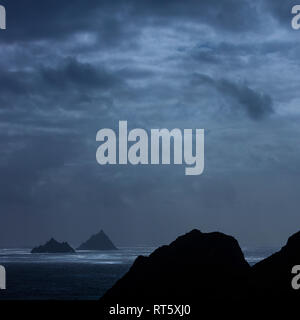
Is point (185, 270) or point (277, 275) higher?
point (277, 275)

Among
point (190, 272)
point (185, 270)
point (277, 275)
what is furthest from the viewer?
point (190, 272)

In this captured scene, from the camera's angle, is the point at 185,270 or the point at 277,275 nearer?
the point at 277,275

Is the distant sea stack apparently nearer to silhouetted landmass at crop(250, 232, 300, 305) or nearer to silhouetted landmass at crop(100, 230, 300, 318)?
silhouetted landmass at crop(100, 230, 300, 318)

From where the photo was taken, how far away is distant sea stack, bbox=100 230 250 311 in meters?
48.0

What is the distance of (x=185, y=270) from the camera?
50406 millimetres

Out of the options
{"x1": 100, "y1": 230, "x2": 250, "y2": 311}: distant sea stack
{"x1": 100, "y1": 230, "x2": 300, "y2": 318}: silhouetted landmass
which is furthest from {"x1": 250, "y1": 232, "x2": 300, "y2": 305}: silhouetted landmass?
{"x1": 100, "y1": 230, "x2": 250, "y2": 311}: distant sea stack

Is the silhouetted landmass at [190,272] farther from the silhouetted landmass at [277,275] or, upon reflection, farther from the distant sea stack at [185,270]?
the silhouetted landmass at [277,275]

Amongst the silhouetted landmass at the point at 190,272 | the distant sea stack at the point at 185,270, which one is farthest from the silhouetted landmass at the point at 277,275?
the distant sea stack at the point at 185,270

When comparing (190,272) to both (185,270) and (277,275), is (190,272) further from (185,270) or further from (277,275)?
(277,275)

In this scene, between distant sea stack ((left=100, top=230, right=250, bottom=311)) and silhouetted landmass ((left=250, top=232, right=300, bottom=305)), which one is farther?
distant sea stack ((left=100, top=230, right=250, bottom=311))

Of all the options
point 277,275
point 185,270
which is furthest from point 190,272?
→ point 277,275
